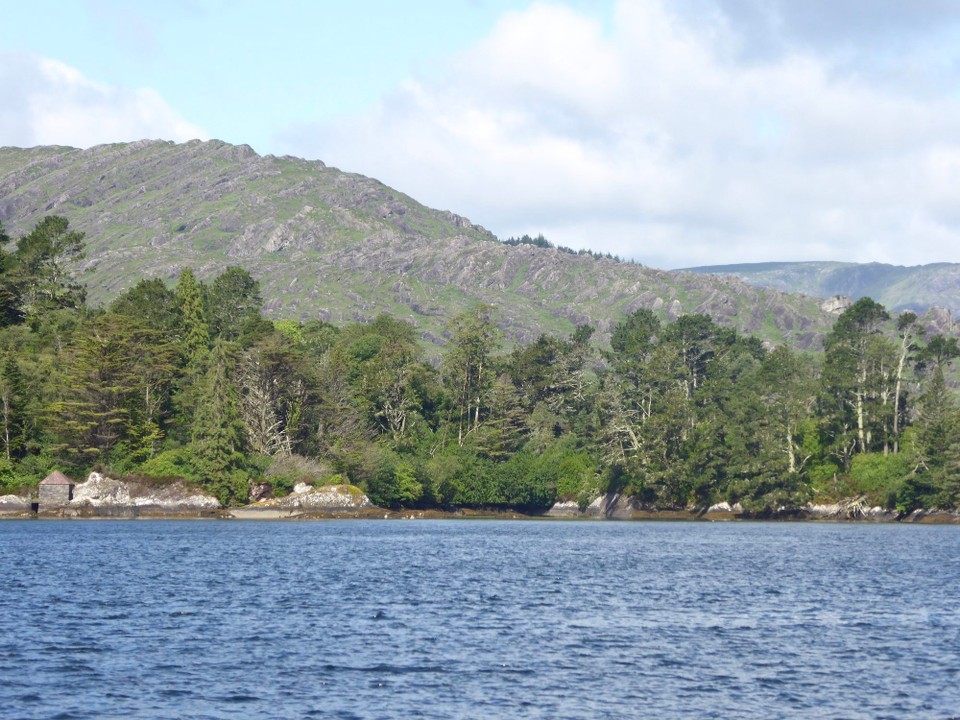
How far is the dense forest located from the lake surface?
51000mm

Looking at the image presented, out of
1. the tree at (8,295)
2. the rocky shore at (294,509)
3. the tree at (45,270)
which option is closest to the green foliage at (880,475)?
the rocky shore at (294,509)

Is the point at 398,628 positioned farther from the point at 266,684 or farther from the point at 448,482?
the point at 448,482

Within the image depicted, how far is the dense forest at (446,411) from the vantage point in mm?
133875

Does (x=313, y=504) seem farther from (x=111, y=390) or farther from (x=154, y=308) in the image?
(x=154, y=308)

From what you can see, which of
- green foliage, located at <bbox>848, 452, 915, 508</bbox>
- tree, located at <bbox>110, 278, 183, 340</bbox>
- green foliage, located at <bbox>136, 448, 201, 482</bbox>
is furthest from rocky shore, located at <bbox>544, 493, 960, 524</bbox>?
tree, located at <bbox>110, 278, 183, 340</bbox>

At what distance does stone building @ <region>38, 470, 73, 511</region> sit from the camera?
5084 inches

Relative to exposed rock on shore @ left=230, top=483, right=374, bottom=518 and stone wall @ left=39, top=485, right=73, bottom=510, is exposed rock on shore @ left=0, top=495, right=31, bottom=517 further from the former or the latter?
exposed rock on shore @ left=230, top=483, right=374, bottom=518

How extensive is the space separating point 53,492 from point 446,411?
58.4 m

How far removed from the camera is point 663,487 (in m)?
146

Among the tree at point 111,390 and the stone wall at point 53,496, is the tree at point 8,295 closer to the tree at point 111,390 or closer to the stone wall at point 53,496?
the tree at point 111,390

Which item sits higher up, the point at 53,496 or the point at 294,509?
the point at 53,496

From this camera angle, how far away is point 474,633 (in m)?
43.4

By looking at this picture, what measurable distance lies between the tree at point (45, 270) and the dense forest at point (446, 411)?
370 mm

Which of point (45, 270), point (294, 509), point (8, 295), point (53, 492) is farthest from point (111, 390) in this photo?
point (45, 270)
